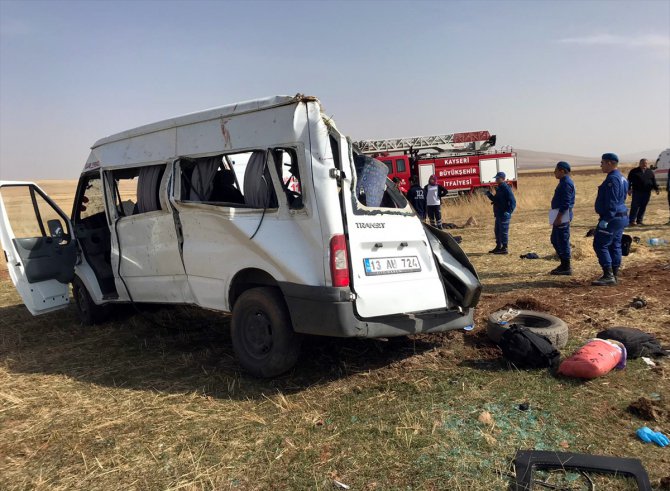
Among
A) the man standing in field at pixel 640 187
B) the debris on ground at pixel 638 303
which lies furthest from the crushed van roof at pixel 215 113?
the man standing in field at pixel 640 187

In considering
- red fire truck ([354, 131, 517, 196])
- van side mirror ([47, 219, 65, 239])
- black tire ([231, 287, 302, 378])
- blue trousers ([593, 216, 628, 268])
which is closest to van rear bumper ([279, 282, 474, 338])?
black tire ([231, 287, 302, 378])

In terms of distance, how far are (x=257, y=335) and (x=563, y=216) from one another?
582 cm

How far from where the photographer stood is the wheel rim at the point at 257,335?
4.34 meters

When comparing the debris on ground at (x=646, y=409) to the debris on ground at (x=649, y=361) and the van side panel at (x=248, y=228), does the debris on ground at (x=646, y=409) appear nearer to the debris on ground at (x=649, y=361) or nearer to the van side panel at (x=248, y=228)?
the debris on ground at (x=649, y=361)

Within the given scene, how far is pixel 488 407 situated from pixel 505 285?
436cm

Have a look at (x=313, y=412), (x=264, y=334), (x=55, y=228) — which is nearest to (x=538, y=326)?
(x=313, y=412)

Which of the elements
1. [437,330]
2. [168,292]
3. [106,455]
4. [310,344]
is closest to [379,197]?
[437,330]

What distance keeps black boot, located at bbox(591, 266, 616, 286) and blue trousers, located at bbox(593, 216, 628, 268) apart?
0.24ft

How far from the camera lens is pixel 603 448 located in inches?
120

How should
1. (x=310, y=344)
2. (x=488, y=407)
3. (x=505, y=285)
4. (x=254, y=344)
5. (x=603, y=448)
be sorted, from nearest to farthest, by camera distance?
(x=603, y=448) → (x=488, y=407) → (x=254, y=344) → (x=310, y=344) → (x=505, y=285)

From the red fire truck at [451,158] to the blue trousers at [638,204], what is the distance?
998 centimetres

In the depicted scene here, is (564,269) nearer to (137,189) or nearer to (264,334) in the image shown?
(264,334)

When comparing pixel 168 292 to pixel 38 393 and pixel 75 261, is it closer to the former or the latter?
pixel 38 393

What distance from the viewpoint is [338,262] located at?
3852 millimetres
